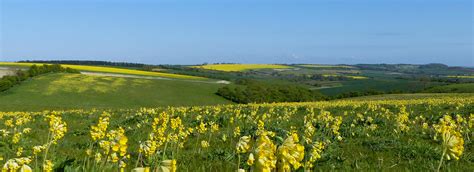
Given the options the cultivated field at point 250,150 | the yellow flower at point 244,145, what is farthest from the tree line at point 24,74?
the yellow flower at point 244,145

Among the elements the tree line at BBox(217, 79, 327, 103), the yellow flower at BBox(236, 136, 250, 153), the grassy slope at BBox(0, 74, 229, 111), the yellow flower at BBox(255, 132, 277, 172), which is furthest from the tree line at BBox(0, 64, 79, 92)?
the yellow flower at BBox(255, 132, 277, 172)

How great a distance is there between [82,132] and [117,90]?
78.7m

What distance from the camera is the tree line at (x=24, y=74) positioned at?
289ft

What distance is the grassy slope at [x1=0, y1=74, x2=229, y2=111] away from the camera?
258 ft

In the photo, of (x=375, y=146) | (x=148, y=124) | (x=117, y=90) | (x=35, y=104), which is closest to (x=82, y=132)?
(x=148, y=124)

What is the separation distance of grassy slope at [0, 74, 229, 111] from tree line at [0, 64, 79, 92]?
68.3 inches

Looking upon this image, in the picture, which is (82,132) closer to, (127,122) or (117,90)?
(127,122)

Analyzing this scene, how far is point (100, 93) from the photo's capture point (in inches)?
3487

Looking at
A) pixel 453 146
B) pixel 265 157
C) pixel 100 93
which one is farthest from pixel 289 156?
pixel 100 93

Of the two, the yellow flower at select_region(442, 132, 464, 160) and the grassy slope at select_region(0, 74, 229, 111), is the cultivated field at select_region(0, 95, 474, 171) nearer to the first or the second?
the yellow flower at select_region(442, 132, 464, 160)

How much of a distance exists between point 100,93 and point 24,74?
2470 cm

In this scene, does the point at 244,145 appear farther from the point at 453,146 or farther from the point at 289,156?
the point at 453,146

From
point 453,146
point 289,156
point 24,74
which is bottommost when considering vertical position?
point 24,74

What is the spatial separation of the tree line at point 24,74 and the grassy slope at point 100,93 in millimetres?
1735
